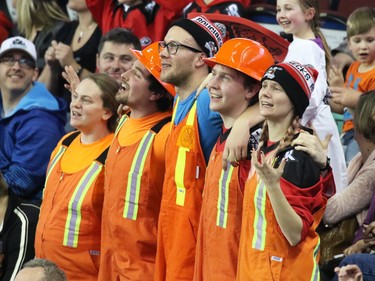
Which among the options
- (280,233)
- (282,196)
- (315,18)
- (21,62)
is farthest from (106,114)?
(282,196)

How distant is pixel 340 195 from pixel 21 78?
143 inches

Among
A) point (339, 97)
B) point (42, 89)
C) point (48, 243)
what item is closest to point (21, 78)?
point (42, 89)

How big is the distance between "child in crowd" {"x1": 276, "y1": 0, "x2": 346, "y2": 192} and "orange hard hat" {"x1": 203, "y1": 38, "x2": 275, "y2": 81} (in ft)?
2.82

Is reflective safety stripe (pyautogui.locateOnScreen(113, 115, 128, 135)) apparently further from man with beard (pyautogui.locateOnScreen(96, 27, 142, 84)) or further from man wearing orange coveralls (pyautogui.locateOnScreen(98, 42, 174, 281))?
man with beard (pyautogui.locateOnScreen(96, 27, 142, 84))

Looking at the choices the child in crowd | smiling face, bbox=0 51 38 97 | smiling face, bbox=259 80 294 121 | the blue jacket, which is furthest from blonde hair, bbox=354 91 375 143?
smiling face, bbox=0 51 38 97

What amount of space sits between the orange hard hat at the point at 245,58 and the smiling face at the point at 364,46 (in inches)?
73.4

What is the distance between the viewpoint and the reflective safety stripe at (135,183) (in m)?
7.89

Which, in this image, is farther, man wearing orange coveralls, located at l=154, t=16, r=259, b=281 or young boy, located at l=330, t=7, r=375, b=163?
young boy, located at l=330, t=7, r=375, b=163

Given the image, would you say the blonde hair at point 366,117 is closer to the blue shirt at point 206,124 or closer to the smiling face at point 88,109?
the blue shirt at point 206,124

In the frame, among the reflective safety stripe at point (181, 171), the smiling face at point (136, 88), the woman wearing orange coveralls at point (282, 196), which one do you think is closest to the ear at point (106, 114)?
the smiling face at point (136, 88)

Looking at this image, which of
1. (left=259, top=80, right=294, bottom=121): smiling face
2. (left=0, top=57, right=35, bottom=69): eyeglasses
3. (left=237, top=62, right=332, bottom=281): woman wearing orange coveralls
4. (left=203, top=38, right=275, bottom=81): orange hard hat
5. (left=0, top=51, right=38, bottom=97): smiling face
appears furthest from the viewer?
(left=0, top=57, right=35, bottom=69): eyeglasses

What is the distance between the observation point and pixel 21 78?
401 inches

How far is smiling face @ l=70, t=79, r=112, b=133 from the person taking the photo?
8.55 meters

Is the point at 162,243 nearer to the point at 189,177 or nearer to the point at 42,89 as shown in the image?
the point at 189,177
